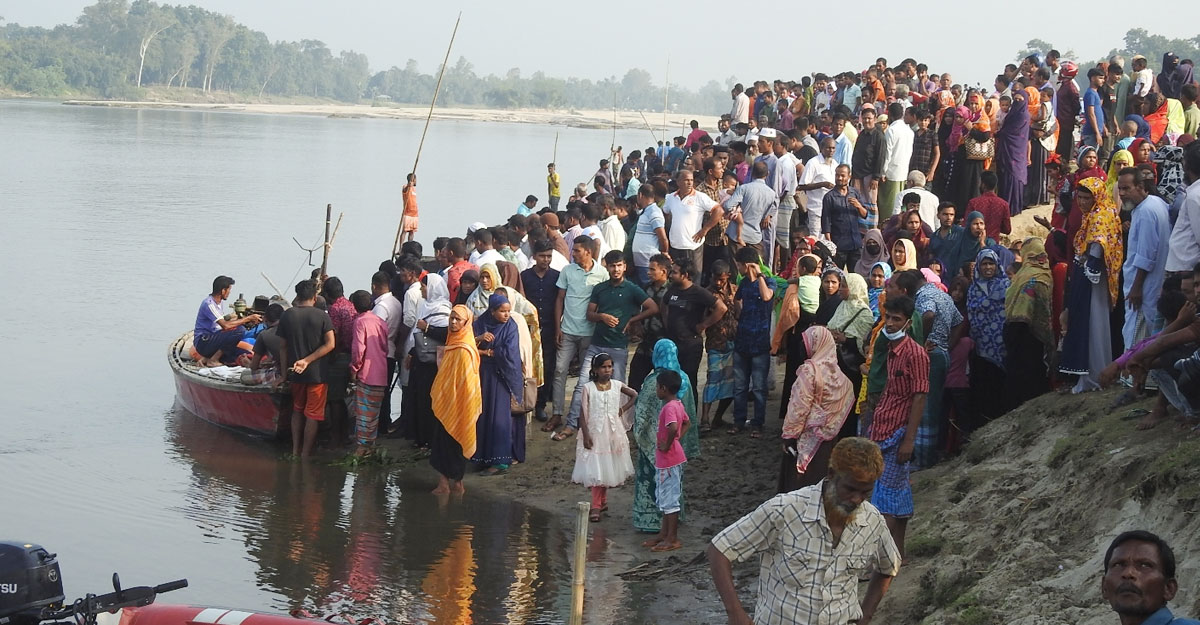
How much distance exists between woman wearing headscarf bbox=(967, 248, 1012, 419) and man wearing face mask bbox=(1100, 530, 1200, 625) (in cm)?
572

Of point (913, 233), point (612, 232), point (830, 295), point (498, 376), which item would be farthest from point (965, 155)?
point (498, 376)

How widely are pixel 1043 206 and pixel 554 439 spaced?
26.1ft

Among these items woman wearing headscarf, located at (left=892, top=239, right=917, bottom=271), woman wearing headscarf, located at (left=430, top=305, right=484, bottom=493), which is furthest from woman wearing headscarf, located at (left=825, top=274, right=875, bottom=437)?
woman wearing headscarf, located at (left=430, top=305, right=484, bottom=493)

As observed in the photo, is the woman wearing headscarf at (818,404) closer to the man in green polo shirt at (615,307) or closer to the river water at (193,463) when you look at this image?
the river water at (193,463)

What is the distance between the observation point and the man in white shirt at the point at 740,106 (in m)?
22.7

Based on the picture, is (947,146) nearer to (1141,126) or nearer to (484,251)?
(1141,126)

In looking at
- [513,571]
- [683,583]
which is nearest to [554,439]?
[513,571]

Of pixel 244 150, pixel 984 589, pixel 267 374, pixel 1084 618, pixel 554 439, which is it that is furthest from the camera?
pixel 244 150

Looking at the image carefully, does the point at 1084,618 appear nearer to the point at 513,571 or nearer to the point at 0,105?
the point at 513,571

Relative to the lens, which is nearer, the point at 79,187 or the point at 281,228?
the point at 281,228

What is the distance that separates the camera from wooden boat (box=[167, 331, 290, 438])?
13.4 meters

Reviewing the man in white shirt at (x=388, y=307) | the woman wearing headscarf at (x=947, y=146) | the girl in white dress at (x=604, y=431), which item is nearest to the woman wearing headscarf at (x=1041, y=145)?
the woman wearing headscarf at (x=947, y=146)

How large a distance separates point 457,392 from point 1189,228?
5.65 m

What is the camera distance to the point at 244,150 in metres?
73.2
